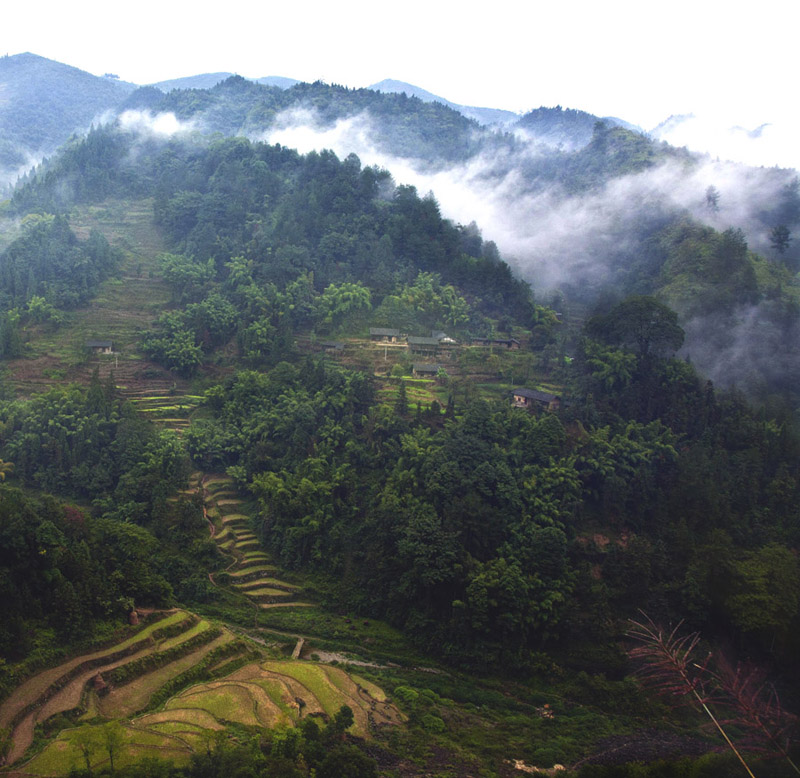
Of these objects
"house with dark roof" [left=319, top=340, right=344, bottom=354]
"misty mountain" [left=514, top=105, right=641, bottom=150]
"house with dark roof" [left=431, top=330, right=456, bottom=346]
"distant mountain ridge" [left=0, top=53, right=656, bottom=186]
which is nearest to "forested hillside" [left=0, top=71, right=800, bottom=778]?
"house with dark roof" [left=431, top=330, right=456, bottom=346]

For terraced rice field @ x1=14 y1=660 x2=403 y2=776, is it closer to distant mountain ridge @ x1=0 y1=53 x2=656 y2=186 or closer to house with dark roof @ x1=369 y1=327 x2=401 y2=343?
house with dark roof @ x1=369 y1=327 x2=401 y2=343

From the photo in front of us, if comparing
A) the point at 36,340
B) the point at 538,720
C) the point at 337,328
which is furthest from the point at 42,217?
the point at 538,720

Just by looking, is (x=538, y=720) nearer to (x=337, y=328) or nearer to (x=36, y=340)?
(x=337, y=328)

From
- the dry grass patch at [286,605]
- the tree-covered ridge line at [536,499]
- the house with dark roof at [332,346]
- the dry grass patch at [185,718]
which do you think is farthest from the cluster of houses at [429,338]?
the dry grass patch at [185,718]

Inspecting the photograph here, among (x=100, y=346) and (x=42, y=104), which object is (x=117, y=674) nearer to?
(x=100, y=346)

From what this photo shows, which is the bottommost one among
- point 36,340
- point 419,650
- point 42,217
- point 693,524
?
point 419,650

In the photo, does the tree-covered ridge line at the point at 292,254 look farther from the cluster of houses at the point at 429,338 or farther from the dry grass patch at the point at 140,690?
the dry grass patch at the point at 140,690

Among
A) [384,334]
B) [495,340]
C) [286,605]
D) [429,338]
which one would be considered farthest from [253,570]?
[495,340]
